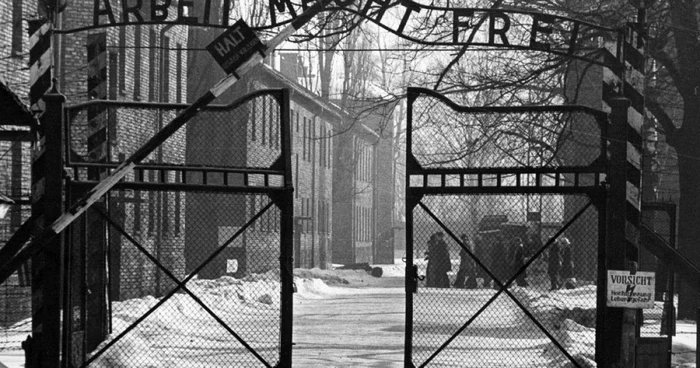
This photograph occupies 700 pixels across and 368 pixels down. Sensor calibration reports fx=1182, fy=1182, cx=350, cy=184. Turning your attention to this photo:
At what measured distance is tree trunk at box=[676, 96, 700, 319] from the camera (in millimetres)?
24516

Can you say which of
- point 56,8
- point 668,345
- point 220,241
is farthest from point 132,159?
point 220,241

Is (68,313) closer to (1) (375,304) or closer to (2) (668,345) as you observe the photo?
(2) (668,345)

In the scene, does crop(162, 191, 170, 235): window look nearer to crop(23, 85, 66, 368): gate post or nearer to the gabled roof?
crop(23, 85, 66, 368): gate post

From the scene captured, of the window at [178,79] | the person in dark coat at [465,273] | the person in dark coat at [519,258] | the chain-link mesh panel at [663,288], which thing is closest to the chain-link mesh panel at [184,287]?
the window at [178,79]

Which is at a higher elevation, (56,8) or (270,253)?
(56,8)

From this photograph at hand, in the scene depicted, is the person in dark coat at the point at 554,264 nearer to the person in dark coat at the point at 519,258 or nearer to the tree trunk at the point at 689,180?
the person in dark coat at the point at 519,258

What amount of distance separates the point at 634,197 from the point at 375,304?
21.7 metres

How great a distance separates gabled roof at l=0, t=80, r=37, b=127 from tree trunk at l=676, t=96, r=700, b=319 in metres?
17.5

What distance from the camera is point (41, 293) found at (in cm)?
1138

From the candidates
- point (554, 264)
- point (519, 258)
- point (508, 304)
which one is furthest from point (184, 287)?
point (554, 264)

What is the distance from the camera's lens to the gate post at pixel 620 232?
12.0 metres

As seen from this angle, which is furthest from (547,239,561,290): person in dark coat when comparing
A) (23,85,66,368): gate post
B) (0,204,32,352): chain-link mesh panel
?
(23,85,66,368): gate post

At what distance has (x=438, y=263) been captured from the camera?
42656mm

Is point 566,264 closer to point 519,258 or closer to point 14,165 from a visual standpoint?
point 519,258
